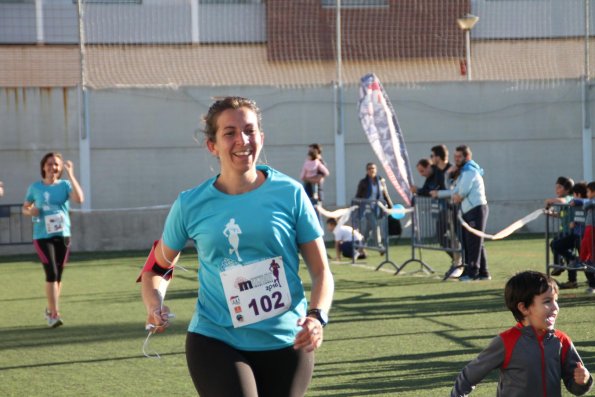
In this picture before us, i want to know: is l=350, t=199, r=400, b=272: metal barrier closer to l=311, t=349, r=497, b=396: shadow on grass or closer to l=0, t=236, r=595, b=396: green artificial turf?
l=0, t=236, r=595, b=396: green artificial turf

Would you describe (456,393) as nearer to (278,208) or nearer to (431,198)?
(278,208)

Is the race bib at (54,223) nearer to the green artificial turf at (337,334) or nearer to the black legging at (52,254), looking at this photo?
the black legging at (52,254)

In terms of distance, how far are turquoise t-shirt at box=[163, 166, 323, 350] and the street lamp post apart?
2144cm

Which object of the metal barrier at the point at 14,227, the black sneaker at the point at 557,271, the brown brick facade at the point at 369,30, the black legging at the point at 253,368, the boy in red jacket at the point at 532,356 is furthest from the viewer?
the brown brick facade at the point at 369,30

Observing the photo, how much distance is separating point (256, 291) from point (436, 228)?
41.2 ft

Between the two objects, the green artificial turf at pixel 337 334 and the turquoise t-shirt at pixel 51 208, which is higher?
the turquoise t-shirt at pixel 51 208

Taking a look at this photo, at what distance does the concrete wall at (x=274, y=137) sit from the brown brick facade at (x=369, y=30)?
9.84 ft

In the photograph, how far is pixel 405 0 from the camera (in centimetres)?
2783

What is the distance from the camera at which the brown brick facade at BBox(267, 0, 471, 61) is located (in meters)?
27.2

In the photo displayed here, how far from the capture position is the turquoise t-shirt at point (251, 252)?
4543mm

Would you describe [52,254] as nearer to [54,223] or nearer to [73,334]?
[54,223]

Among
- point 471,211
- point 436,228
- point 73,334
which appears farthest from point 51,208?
point 436,228

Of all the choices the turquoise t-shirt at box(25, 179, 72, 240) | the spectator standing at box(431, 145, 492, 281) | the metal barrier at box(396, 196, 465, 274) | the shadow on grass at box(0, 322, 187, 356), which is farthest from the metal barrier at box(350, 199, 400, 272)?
the shadow on grass at box(0, 322, 187, 356)

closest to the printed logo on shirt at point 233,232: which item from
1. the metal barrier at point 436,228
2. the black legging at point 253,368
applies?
the black legging at point 253,368
